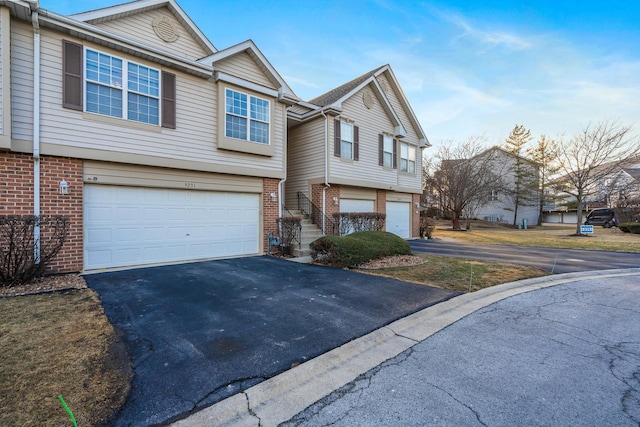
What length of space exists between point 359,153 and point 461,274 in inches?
314

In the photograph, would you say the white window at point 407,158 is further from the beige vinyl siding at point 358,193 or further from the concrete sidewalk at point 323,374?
the concrete sidewalk at point 323,374

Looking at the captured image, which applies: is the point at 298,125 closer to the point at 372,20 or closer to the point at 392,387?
the point at 372,20

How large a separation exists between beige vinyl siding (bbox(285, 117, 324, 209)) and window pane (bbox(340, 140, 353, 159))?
3.48 feet

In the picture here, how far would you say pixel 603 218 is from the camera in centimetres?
2550

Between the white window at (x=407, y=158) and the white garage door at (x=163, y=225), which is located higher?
the white window at (x=407, y=158)

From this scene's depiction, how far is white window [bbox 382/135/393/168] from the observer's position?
15.2 meters

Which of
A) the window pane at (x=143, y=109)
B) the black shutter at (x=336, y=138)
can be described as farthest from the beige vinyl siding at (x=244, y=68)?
the black shutter at (x=336, y=138)

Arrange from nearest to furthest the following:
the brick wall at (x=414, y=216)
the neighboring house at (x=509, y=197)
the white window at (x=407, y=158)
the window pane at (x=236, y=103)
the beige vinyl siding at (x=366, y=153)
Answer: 1. the window pane at (x=236, y=103)
2. the beige vinyl siding at (x=366, y=153)
3. the white window at (x=407, y=158)
4. the brick wall at (x=414, y=216)
5. the neighboring house at (x=509, y=197)

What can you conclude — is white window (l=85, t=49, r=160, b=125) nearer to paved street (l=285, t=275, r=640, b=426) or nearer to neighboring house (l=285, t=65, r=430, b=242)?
neighboring house (l=285, t=65, r=430, b=242)

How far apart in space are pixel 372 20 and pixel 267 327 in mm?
12278

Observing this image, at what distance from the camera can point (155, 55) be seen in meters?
8.11

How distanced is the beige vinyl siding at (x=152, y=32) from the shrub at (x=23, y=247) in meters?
5.44

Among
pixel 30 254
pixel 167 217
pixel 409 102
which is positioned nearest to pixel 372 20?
pixel 409 102

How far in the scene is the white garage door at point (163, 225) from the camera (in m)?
7.52
